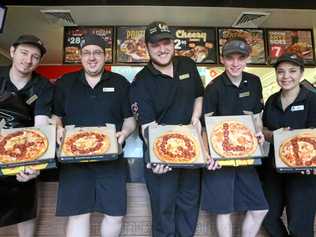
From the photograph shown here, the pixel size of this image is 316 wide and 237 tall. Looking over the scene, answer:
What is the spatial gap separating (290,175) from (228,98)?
662 millimetres

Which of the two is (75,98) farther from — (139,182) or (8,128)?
(139,182)

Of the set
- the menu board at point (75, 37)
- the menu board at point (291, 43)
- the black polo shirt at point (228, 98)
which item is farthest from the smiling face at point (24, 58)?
the menu board at point (291, 43)

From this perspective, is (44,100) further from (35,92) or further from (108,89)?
(108,89)

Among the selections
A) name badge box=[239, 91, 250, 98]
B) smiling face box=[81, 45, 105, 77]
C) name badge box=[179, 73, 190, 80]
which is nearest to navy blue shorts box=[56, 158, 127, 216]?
smiling face box=[81, 45, 105, 77]

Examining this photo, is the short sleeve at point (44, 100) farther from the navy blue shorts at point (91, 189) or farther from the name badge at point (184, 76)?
the name badge at point (184, 76)

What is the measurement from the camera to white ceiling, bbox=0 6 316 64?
391cm

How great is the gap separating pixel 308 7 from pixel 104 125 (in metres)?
2.71

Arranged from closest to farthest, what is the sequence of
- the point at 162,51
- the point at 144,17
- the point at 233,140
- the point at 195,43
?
the point at 233,140 → the point at 162,51 → the point at 144,17 → the point at 195,43

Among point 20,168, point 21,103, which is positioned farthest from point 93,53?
point 20,168

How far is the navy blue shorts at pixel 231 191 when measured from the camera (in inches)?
75.9

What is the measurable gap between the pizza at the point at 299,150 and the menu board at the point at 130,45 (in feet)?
8.62

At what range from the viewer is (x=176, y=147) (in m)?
1.81

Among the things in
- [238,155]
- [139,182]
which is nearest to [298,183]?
[238,155]

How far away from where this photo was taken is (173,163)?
68.7 inches
